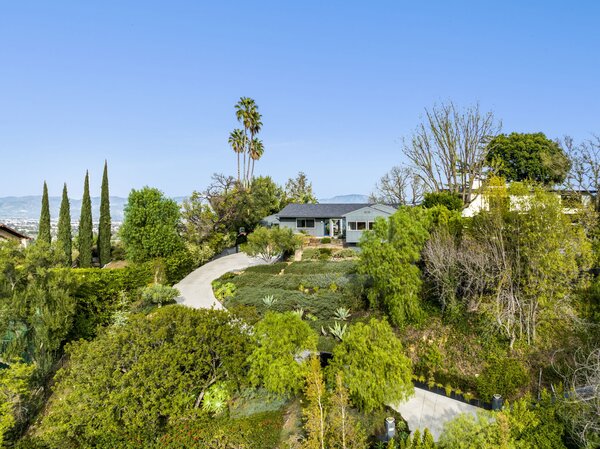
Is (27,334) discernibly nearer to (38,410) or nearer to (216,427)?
(38,410)

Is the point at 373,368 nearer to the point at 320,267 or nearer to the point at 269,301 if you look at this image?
the point at 269,301

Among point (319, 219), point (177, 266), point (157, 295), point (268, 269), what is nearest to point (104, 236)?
point (177, 266)

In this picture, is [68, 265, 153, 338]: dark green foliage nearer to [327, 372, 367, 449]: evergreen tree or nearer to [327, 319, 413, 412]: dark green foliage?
[327, 319, 413, 412]: dark green foliage

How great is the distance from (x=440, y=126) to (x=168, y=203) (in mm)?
24546

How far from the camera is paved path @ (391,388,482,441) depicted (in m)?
11.8

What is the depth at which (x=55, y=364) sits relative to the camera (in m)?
17.0

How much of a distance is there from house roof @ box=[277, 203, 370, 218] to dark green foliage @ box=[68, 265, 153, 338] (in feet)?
60.8

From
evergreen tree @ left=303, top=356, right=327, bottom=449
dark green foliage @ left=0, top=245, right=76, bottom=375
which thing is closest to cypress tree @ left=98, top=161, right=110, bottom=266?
dark green foliage @ left=0, top=245, right=76, bottom=375

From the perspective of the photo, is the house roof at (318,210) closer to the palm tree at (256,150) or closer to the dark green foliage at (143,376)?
the palm tree at (256,150)

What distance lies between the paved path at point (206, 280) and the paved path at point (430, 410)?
10.5m

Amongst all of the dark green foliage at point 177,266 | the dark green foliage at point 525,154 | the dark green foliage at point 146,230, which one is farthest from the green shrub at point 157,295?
the dark green foliage at point 525,154

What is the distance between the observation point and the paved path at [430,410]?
11.8 metres

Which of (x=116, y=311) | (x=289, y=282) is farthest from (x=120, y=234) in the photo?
(x=289, y=282)

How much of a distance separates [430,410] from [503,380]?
10.2ft
